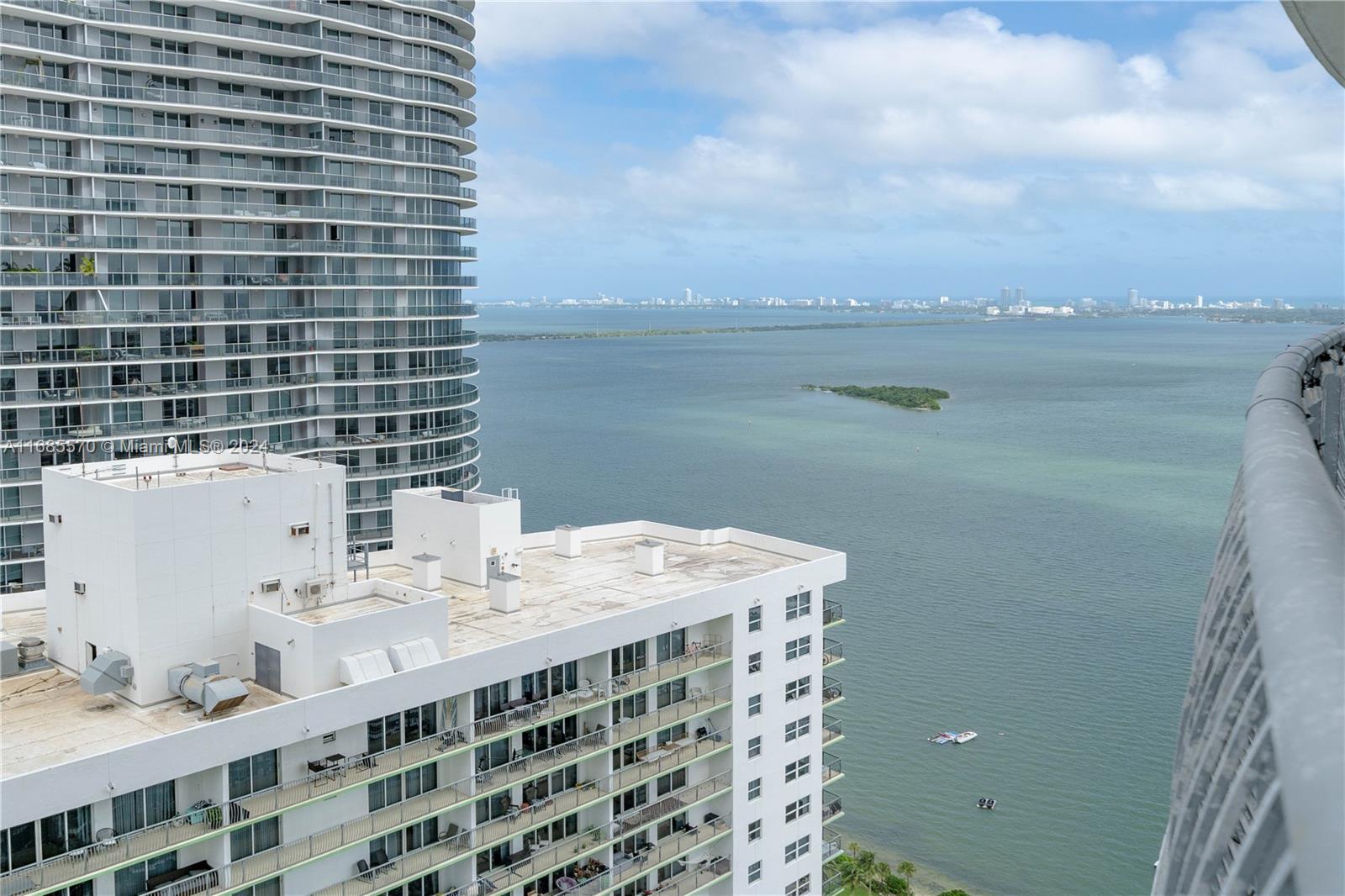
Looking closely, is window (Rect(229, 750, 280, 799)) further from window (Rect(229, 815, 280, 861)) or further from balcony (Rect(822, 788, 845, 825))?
balcony (Rect(822, 788, 845, 825))

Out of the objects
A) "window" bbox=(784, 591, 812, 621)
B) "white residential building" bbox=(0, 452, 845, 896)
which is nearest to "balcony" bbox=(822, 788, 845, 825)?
"white residential building" bbox=(0, 452, 845, 896)

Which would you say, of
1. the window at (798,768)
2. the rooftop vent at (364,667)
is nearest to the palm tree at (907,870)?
the window at (798,768)

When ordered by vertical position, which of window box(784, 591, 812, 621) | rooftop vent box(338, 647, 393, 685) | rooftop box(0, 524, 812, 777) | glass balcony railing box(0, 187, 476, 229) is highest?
glass balcony railing box(0, 187, 476, 229)

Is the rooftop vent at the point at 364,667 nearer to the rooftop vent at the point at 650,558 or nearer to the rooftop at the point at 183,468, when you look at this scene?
the rooftop at the point at 183,468

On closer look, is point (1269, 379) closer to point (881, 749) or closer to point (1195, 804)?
point (1195, 804)

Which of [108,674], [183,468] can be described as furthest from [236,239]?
[108,674]
